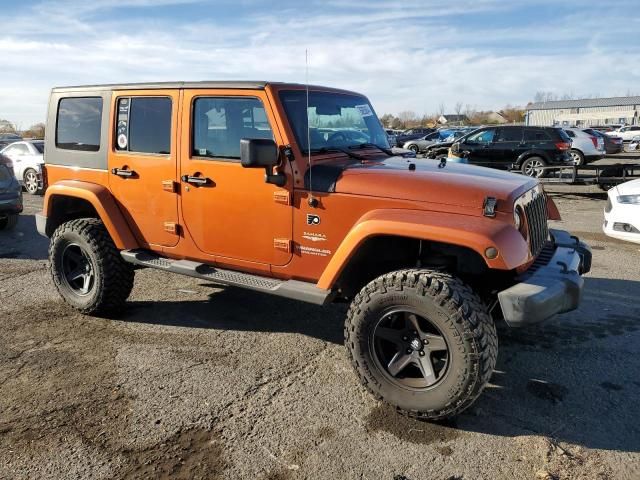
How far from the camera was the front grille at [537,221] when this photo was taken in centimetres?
341

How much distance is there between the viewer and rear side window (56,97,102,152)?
15.5 feet

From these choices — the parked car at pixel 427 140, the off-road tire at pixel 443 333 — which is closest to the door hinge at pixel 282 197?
the off-road tire at pixel 443 333

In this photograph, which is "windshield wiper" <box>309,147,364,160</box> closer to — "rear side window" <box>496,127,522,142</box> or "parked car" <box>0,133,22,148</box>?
"rear side window" <box>496,127,522,142</box>

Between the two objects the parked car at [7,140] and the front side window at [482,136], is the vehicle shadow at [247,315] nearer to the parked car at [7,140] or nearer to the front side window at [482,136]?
the front side window at [482,136]

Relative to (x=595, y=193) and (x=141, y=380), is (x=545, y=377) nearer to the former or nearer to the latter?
(x=141, y=380)

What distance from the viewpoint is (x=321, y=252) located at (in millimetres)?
3602

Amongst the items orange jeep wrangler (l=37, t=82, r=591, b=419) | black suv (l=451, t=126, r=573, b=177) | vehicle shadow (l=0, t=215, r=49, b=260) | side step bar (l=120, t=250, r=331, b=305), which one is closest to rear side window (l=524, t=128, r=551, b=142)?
black suv (l=451, t=126, r=573, b=177)

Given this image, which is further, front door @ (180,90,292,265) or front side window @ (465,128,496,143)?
front side window @ (465,128,496,143)

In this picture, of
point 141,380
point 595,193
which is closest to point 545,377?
point 141,380

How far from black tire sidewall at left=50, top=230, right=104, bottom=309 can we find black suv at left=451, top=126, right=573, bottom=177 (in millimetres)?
10344

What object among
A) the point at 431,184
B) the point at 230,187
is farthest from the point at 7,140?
the point at 431,184

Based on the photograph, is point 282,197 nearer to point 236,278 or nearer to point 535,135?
point 236,278

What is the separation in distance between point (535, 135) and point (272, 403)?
1285 cm

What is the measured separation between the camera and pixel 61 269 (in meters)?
5.00
